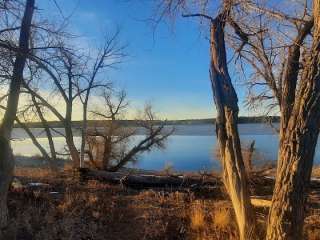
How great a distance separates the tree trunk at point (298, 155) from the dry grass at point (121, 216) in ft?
6.57

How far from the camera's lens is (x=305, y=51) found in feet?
26.5

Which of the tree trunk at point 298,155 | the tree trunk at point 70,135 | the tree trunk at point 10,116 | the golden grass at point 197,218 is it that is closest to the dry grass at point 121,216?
the golden grass at point 197,218

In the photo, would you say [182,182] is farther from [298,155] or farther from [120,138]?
[120,138]

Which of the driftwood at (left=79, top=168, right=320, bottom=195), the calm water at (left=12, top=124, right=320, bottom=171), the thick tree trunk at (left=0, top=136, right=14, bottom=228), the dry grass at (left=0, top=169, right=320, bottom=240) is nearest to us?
the thick tree trunk at (left=0, top=136, right=14, bottom=228)

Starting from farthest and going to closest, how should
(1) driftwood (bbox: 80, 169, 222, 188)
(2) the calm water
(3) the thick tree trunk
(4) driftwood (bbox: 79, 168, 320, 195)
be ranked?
(2) the calm water < (1) driftwood (bbox: 80, 169, 222, 188) < (4) driftwood (bbox: 79, 168, 320, 195) < (3) the thick tree trunk

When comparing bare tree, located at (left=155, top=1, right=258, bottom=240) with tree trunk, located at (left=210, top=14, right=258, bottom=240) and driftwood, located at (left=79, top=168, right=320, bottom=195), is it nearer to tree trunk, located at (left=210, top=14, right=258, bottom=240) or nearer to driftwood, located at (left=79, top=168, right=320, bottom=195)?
tree trunk, located at (left=210, top=14, right=258, bottom=240)

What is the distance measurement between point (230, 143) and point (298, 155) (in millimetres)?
1741

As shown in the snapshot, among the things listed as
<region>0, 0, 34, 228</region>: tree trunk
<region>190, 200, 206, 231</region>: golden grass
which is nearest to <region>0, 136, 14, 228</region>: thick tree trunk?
<region>0, 0, 34, 228</region>: tree trunk

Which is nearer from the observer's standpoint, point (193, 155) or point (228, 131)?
point (228, 131)

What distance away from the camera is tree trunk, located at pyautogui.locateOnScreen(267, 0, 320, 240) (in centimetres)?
572

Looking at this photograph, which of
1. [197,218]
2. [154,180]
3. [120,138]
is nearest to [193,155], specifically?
[120,138]

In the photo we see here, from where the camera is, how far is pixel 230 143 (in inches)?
297

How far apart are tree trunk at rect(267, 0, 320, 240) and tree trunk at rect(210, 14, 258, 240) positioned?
4.00ft

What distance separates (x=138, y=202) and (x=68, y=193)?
5.97 ft
